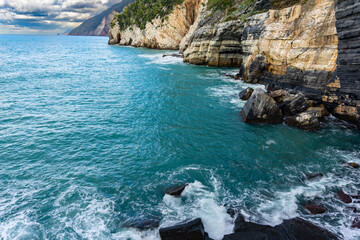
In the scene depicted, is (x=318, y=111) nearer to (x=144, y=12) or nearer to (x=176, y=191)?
(x=176, y=191)

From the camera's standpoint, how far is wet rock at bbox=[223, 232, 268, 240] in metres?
8.99

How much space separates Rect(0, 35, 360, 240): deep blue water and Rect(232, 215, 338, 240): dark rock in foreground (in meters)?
0.49

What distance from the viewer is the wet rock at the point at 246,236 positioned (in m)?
8.99

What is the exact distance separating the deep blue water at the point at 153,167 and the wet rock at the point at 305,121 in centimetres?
92

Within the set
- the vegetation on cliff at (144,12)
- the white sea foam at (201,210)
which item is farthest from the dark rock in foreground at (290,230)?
the vegetation on cliff at (144,12)

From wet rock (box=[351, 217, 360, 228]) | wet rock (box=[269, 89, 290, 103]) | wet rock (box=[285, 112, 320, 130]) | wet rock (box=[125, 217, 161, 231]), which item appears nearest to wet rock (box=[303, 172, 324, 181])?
wet rock (box=[351, 217, 360, 228])

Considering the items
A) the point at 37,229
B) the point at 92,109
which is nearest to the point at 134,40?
the point at 92,109

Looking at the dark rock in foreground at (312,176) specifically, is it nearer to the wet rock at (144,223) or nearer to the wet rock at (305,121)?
the wet rock at (305,121)

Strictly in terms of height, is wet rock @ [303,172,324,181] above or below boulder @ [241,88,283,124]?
below

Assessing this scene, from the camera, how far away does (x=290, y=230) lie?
9.73 meters

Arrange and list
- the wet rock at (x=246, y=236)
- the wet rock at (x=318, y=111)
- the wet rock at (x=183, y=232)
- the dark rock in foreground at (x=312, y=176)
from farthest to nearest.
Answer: the wet rock at (x=318, y=111)
the dark rock in foreground at (x=312, y=176)
the wet rock at (x=183, y=232)
the wet rock at (x=246, y=236)

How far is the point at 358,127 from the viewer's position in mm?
19406

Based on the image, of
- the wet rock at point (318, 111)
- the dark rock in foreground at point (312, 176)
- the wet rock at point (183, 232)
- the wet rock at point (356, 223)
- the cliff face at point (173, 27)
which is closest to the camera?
the wet rock at point (183, 232)

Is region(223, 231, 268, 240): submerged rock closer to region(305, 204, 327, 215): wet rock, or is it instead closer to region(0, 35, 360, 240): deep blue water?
region(0, 35, 360, 240): deep blue water
